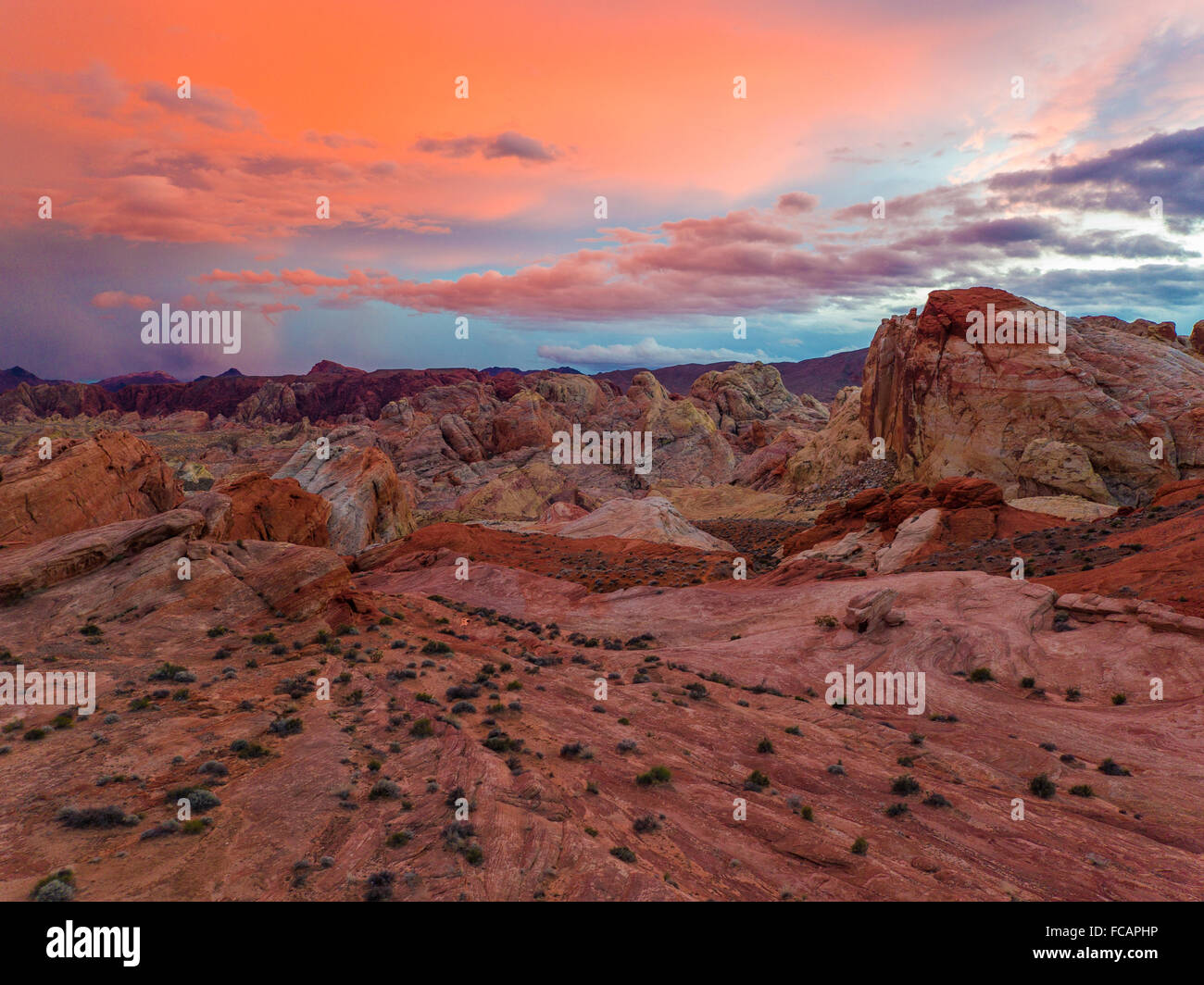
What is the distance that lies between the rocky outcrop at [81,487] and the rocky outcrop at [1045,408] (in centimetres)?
7417

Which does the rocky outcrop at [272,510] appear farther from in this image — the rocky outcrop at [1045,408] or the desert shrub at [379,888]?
the rocky outcrop at [1045,408]

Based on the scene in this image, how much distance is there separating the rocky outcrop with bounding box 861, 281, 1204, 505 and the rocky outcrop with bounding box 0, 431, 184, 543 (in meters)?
74.2

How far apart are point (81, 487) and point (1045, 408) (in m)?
81.0

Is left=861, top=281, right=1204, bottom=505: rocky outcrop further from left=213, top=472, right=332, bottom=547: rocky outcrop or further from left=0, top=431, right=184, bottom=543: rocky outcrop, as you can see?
left=0, top=431, right=184, bottom=543: rocky outcrop

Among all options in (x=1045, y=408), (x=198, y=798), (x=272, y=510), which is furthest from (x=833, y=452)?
(x=198, y=798)

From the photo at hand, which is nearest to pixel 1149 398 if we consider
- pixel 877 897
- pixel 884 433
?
pixel 884 433

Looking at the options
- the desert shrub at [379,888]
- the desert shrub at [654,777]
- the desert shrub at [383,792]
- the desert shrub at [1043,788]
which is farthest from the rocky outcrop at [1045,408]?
the desert shrub at [379,888]

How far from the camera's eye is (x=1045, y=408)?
62.3m

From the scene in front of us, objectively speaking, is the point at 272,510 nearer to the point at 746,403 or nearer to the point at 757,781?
the point at 757,781

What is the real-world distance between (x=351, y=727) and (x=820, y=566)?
30.6m

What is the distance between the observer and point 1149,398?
6122 centimetres

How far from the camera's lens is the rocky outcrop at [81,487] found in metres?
31.8

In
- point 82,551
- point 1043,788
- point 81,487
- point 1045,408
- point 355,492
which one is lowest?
point 1043,788

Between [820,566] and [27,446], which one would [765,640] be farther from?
[27,446]
